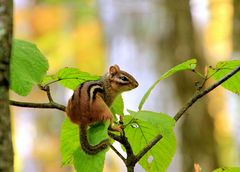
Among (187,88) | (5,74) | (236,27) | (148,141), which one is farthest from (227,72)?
(187,88)

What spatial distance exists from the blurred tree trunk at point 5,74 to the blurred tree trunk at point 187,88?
2966mm

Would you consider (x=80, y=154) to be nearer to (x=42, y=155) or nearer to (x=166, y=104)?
(x=166, y=104)

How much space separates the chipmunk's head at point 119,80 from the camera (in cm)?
133

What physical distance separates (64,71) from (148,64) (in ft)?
8.35

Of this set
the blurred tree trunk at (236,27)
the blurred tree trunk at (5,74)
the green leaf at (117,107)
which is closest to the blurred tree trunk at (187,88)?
the blurred tree trunk at (236,27)

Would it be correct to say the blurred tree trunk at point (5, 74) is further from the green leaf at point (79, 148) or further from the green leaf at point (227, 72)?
the green leaf at point (227, 72)

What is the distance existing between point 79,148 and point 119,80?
457 millimetres

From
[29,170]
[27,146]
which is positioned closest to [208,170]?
[29,170]

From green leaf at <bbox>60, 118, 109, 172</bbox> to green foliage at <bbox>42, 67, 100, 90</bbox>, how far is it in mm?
81

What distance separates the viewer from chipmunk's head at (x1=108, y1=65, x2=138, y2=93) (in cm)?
133

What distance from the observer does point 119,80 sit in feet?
4.55

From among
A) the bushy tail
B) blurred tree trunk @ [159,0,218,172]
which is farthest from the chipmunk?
blurred tree trunk @ [159,0,218,172]

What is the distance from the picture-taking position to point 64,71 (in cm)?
108

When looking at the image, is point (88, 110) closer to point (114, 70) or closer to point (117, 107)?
point (117, 107)
